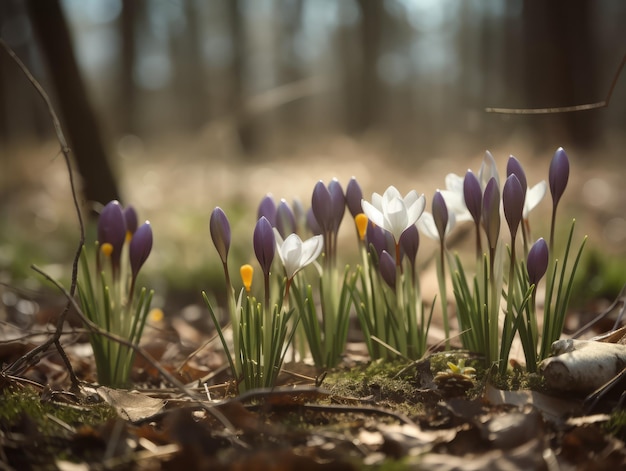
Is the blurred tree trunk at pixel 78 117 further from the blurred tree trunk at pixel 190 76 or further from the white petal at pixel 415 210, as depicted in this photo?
the blurred tree trunk at pixel 190 76

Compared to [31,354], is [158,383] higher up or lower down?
lower down

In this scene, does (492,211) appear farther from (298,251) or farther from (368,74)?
(368,74)

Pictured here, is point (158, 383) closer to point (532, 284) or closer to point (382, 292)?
point (382, 292)

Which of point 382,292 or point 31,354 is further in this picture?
point 382,292

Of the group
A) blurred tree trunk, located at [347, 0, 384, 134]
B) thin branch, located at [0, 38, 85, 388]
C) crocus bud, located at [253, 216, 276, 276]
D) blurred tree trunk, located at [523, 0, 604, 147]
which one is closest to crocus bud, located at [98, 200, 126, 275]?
thin branch, located at [0, 38, 85, 388]

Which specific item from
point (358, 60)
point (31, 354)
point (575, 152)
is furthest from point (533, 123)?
point (358, 60)

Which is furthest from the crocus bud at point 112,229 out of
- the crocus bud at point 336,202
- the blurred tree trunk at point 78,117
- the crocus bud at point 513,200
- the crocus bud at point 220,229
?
the blurred tree trunk at point 78,117

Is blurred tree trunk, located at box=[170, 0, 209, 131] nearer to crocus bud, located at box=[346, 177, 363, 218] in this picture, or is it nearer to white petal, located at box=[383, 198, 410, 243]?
crocus bud, located at box=[346, 177, 363, 218]
